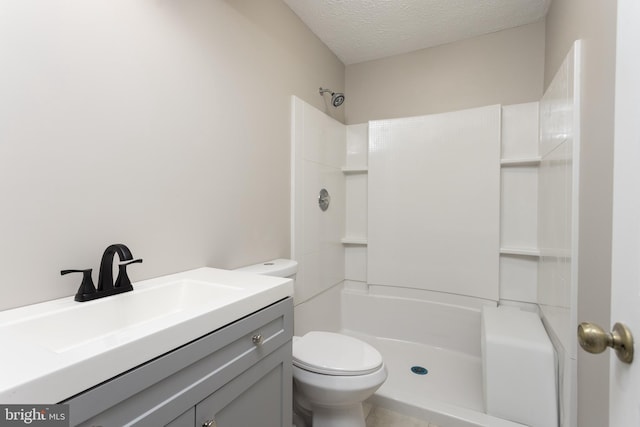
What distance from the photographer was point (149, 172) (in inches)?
45.3

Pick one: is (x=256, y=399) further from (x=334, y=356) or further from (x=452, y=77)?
(x=452, y=77)

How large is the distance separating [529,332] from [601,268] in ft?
2.73

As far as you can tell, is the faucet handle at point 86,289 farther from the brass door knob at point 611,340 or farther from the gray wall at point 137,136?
the brass door knob at point 611,340

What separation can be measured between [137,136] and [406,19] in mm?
1871

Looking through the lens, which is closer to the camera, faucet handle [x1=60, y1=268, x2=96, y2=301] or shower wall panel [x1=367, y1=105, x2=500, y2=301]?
faucet handle [x1=60, y1=268, x2=96, y2=301]

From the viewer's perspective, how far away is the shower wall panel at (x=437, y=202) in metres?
2.13

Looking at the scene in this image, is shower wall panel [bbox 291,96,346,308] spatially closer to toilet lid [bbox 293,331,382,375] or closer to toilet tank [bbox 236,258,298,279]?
toilet tank [bbox 236,258,298,279]

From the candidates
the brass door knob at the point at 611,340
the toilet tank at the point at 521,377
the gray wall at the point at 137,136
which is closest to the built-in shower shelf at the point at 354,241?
the gray wall at the point at 137,136

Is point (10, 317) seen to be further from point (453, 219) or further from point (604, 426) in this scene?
point (453, 219)

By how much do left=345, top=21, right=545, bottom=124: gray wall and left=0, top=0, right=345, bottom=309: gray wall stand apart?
3.57ft

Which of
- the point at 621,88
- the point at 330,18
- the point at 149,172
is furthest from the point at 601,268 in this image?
the point at 330,18

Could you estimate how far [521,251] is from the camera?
204 cm

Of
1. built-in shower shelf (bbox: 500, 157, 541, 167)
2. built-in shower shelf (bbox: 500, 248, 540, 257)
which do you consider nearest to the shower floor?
built-in shower shelf (bbox: 500, 248, 540, 257)

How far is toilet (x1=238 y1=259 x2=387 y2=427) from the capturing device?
131 cm
